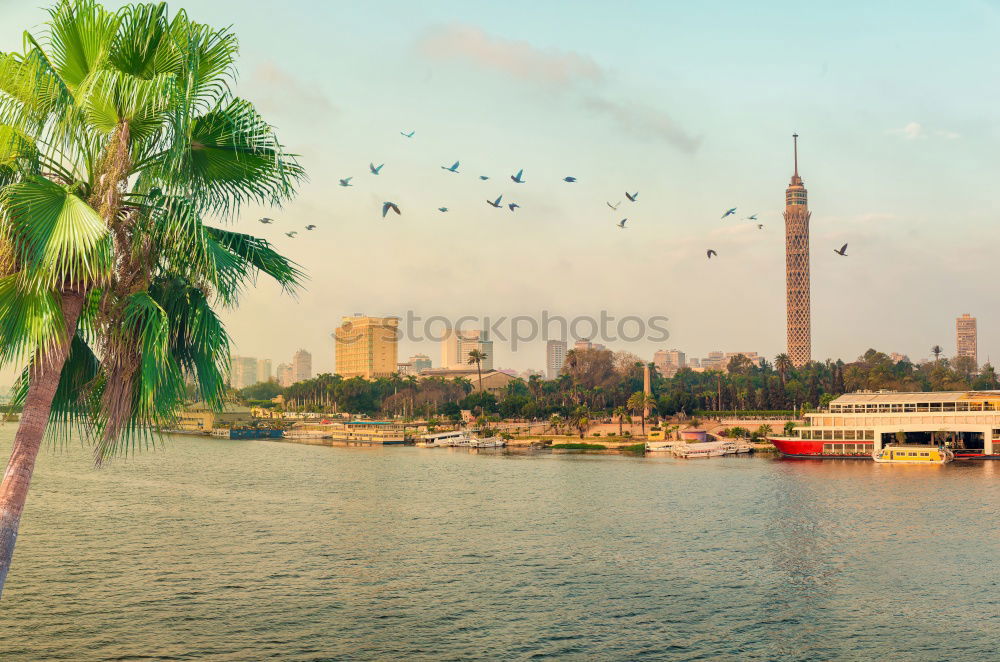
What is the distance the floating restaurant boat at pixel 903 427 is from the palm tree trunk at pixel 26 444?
4110 inches

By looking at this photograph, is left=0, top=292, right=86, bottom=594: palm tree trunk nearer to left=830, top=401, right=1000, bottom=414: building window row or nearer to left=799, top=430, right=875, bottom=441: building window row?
left=799, top=430, right=875, bottom=441: building window row

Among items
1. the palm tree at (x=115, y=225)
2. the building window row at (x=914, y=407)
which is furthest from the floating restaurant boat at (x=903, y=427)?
the palm tree at (x=115, y=225)

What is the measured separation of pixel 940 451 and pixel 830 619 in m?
75.0

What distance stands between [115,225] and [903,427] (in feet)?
347

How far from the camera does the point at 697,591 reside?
34.0 meters

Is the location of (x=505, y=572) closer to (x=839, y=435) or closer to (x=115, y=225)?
(x=115, y=225)

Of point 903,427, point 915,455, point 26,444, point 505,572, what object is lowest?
point 915,455

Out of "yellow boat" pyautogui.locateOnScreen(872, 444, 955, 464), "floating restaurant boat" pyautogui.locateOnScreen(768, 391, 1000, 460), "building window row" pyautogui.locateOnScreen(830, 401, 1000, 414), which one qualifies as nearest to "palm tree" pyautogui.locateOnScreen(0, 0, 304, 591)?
"yellow boat" pyautogui.locateOnScreen(872, 444, 955, 464)

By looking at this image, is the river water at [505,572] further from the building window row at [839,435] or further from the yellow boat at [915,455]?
the building window row at [839,435]

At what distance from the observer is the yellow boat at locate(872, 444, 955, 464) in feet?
309

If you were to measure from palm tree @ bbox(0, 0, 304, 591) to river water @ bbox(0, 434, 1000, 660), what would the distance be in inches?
634

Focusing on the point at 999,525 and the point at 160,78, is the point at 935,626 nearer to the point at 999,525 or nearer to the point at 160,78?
the point at 999,525

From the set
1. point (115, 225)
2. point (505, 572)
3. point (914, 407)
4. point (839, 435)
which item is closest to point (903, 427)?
point (914, 407)

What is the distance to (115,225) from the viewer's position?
37.9 feet
